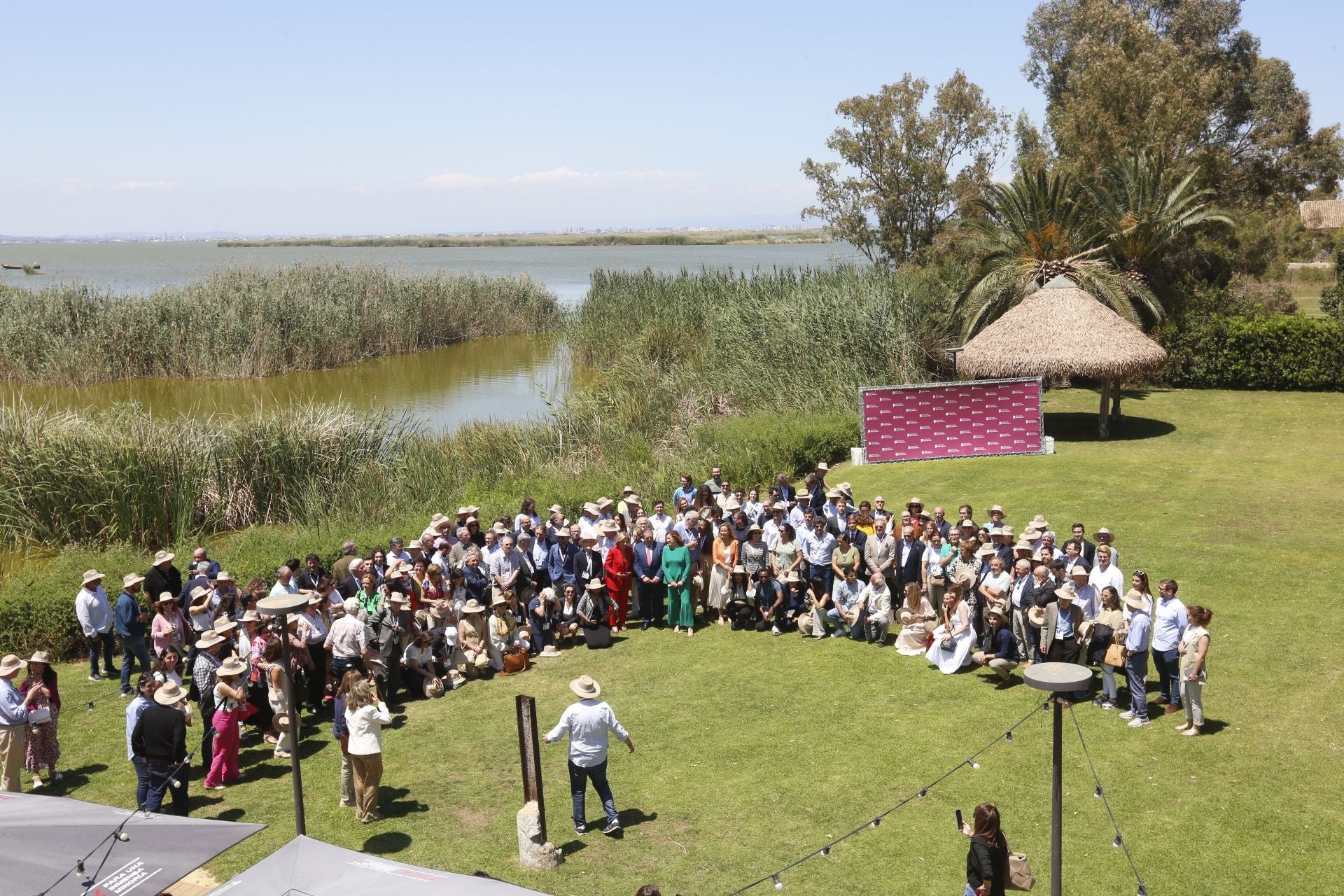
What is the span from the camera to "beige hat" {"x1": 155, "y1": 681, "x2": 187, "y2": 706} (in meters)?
9.42

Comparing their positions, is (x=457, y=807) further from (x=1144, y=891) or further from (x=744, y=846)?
(x=1144, y=891)

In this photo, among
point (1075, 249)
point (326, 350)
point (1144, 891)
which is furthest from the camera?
point (326, 350)

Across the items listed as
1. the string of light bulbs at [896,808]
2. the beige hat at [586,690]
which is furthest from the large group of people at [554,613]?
the beige hat at [586,690]

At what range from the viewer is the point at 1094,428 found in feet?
84.4

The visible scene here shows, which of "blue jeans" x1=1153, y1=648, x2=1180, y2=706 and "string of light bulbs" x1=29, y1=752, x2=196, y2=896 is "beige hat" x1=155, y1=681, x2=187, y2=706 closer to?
"string of light bulbs" x1=29, y1=752, x2=196, y2=896

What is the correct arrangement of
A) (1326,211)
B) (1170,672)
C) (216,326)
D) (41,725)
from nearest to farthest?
(41,725) → (1170,672) → (216,326) → (1326,211)

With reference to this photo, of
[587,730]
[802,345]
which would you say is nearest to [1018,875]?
[587,730]

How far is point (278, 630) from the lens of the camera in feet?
38.2

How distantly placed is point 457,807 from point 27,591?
7638 mm

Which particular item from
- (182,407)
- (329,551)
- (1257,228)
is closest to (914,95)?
(1257,228)

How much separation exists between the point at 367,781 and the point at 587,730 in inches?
82.8

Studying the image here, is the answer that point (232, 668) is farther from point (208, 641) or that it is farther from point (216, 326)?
point (216, 326)

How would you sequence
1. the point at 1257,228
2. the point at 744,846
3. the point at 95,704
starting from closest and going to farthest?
the point at 744,846
the point at 95,704
the point at 1257,228

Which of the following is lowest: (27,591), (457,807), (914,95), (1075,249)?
(457,807)
